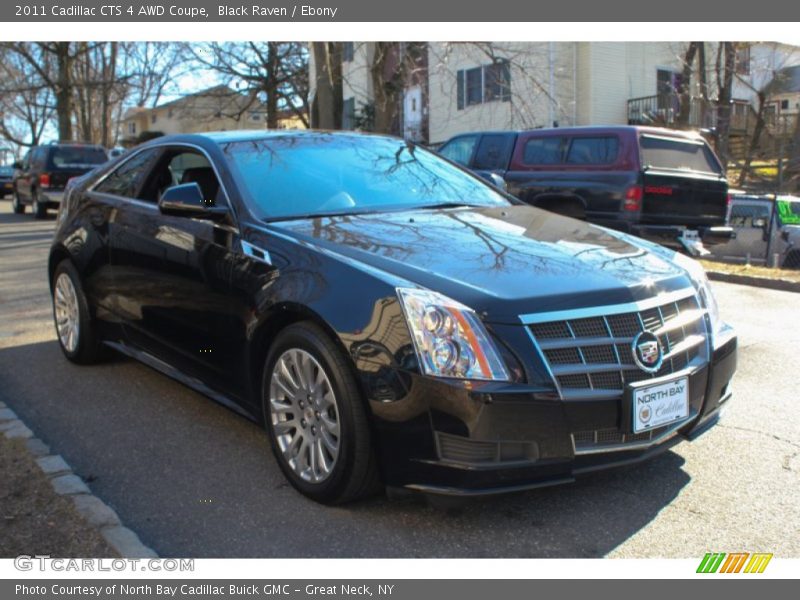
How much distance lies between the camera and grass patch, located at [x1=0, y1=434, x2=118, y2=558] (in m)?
3.15

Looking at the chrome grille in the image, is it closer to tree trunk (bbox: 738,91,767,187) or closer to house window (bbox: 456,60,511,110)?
tree trunk (bbox: 738,91,767,187)

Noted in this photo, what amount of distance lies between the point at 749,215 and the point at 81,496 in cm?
1349

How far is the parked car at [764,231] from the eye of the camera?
44.2ft

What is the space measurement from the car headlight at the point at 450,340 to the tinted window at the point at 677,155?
7880 mm

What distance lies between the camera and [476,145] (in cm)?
1244

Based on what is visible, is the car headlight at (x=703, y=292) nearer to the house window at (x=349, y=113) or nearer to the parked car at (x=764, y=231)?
the parked car at (x=764, y=231)

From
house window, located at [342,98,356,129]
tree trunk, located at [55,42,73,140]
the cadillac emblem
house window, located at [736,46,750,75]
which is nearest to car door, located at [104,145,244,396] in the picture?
the cadillac emblem

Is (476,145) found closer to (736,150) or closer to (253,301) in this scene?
(253,301)

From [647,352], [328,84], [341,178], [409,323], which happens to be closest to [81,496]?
[409,323]

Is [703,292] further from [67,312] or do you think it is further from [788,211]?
[788,211]

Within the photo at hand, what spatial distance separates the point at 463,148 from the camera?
12.6 metres

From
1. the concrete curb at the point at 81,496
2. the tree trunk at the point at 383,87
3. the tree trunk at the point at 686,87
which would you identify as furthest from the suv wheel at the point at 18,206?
the concrete curb at the point at 81,496

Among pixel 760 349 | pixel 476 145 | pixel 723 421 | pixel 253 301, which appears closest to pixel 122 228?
pixel 253 301
